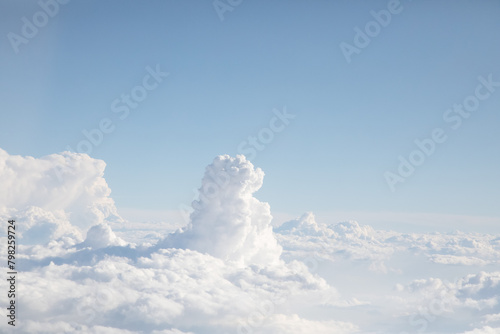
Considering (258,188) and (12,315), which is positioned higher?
(258,188)

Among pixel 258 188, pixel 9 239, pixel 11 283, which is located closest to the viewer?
pixel 9 239

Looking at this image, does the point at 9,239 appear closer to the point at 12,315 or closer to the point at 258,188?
the point at 12,315

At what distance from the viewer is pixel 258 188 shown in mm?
129500

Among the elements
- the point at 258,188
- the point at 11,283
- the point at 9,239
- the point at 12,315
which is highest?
the point at 258,188

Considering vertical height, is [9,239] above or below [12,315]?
above

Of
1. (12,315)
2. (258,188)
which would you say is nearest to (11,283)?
(12,315)

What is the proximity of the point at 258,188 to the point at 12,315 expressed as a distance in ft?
291

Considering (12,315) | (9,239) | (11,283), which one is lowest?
(12,315)

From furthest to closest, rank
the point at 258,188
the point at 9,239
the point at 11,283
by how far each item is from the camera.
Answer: the point at 258,188 → the point at 11,283 → the point at 9,239

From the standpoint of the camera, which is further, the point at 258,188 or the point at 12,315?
the point at 258,188

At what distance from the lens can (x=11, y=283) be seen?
4894cm

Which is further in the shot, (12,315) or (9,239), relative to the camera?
(12,315)

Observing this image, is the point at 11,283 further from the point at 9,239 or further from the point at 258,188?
the point at 258,188

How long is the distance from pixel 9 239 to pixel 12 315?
546 inches
